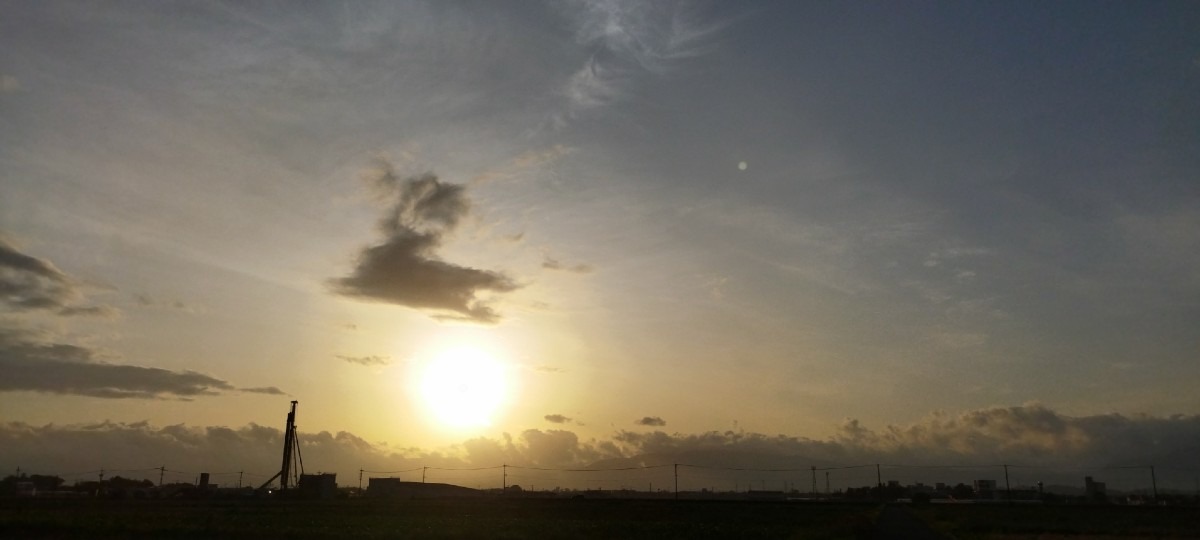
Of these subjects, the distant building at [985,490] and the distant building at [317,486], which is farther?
the distant building at [985,490]

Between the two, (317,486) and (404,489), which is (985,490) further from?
(317,486)

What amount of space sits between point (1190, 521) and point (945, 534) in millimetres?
31933

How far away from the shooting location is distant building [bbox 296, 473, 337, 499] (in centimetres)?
11469

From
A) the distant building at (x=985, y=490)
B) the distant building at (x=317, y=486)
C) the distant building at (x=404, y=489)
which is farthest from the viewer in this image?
the distant building at (x=985, y=490)

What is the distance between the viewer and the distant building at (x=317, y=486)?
4515 inches

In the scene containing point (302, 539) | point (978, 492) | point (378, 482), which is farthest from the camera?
point (978, 492)

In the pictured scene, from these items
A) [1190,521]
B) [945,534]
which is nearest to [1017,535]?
[945,534]

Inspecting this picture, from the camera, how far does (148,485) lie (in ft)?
464

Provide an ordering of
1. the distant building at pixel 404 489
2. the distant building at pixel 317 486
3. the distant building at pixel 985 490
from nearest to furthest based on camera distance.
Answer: the distant building at pixel 317 486 → the distant building at pixel 404 489 → the distant building at pixel 985 490

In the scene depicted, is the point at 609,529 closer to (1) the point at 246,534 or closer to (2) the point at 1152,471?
(1) the point at 246,534

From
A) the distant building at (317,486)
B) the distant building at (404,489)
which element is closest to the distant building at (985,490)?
the distant building at (404,489)

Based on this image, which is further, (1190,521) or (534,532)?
(1190,521)

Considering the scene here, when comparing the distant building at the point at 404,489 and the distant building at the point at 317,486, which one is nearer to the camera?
the distant building at the point at 317,486

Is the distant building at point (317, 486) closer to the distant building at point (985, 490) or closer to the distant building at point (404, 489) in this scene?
the distant building at point (404, 489)
